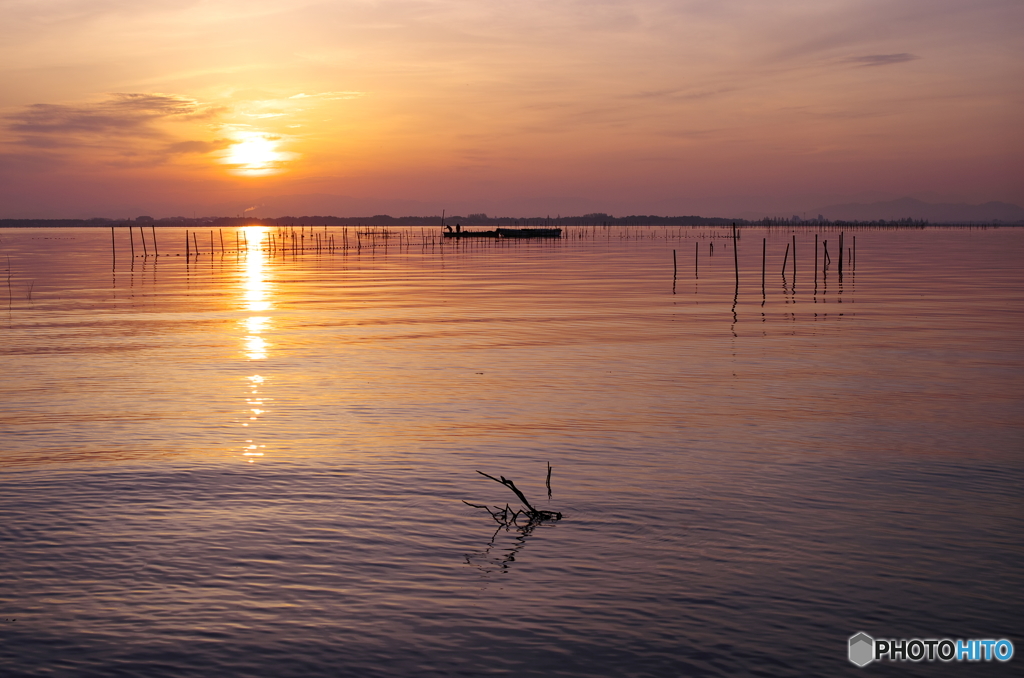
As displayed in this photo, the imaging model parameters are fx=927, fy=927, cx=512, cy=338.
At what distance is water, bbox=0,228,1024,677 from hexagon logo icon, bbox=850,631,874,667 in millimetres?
105

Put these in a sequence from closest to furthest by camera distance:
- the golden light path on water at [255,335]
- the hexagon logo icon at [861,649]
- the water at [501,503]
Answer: the hexagon logo icon at [861,649] → the water at [501,503] → the golden light path on water at [255,335]

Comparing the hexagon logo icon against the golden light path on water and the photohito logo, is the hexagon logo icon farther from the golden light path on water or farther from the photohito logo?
the golden light path on water

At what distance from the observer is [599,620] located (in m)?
8.16

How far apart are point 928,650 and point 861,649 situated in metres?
0.58

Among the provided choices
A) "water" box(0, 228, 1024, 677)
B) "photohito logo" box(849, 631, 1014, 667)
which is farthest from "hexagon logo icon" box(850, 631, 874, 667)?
"water" box(0, 228, 1024, 677)

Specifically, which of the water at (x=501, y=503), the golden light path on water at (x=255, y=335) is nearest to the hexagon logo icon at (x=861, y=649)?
the water at (x=501, y=503)

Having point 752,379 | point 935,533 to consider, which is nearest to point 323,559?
point 935,533

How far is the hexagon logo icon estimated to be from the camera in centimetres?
756

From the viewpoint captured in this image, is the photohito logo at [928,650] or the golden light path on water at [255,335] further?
the golden light path on water at [255,335]

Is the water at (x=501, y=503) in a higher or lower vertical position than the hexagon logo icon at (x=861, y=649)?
higher

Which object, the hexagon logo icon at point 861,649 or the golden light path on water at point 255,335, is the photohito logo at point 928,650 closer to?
the hexagon logo icon at point 861,649

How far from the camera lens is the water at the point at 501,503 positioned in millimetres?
7887

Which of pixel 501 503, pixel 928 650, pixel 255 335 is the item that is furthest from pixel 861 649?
pixel 255 335

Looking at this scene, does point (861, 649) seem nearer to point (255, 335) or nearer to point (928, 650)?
point (928, 650)
